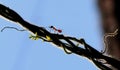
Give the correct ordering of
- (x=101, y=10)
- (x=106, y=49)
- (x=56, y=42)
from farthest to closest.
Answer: (x=101, y=10) → (x=106, y=49) → (x=56, y=42)

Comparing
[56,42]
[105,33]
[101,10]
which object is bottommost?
[56,42]

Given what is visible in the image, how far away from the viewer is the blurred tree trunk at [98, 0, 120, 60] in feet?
5.58

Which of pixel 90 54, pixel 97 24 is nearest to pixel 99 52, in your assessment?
pixel 90 54

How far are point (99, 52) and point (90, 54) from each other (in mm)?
43

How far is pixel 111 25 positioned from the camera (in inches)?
68.6

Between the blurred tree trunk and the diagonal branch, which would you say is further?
the blurred tree trunk

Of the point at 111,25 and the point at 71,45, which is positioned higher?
the point at 111,25

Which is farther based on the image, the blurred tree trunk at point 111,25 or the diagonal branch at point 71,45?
the blurred tree trunk at point 111,25

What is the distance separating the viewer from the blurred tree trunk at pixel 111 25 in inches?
66.9

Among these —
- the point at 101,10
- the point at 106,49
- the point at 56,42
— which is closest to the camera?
the point at 56,42

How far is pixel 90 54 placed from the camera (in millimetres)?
1546

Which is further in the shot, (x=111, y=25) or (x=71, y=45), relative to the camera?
(x=111, y=25)

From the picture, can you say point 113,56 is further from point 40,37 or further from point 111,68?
point 40,37

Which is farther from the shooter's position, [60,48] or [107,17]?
[107,17]
